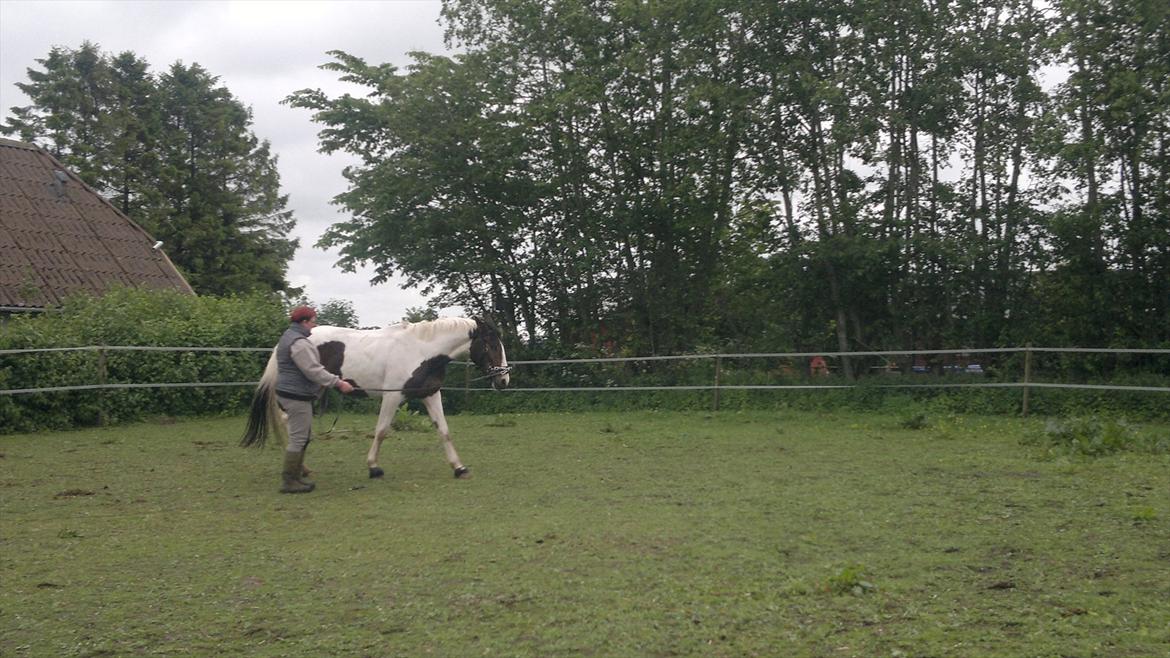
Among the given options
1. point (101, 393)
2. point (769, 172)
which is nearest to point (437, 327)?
point (101, 393)

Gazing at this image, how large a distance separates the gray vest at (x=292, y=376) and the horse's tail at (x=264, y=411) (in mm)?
827

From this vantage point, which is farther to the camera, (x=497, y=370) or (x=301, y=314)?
(x=497, y=370)

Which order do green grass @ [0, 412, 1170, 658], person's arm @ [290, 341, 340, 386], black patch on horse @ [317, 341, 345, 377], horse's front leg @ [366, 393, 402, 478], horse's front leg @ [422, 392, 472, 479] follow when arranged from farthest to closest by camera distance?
black patch on horse @ [317, 341, 345, 377]
horse's front leg @ [366, 393, 402, 478]
horse's front leg @ [422, 392, 472, 479]
person's arm @ [290, 341, 340, 386]
green grass @ [0, 412, 1170, 658]

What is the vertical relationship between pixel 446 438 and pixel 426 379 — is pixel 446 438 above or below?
below

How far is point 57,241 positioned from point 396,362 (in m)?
15.9

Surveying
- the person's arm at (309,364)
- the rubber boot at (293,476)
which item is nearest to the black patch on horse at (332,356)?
the person's arm at (309,364)

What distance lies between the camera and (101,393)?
14.8m

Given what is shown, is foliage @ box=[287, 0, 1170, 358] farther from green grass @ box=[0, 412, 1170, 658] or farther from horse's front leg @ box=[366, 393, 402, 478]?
horse's front leg @ box=[366, 393, 402, 478]

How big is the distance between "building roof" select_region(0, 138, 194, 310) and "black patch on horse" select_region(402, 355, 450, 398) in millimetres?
12828

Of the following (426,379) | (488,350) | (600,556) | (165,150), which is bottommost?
(600,556)

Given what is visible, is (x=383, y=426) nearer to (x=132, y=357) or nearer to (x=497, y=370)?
(x=497, y=370)

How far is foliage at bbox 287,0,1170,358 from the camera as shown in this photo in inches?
624

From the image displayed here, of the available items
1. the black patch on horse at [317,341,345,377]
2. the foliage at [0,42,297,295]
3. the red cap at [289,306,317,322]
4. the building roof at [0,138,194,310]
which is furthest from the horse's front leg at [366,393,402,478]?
the foliage at [0,42,297,295]

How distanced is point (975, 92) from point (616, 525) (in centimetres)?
1352
